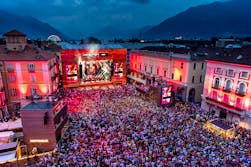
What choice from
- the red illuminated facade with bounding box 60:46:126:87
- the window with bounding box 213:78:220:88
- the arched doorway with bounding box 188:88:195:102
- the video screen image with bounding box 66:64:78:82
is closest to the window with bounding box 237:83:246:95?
the window with bounding box 213:78:220:88

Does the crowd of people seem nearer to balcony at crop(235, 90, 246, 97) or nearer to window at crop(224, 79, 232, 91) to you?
balcony at crop(235, 90, 246, 97)

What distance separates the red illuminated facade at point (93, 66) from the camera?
43125 millimetres

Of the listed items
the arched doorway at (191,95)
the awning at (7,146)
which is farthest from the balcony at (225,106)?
the awning at (7,146)

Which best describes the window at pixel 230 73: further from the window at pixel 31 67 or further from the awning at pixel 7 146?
the window at pixel 31 67

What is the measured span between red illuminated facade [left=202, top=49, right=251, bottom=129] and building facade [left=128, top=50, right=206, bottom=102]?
4.14 metres

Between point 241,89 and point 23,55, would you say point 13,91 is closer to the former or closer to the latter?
point 23,55

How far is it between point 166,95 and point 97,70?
66.4 ft

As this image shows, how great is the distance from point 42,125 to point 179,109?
21.7 m

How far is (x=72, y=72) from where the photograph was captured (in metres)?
43.6

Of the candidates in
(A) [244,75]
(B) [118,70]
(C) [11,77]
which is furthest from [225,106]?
(C) [11,77]

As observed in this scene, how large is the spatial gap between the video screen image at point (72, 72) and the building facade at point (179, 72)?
16.8m

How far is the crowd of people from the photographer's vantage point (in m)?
17.4

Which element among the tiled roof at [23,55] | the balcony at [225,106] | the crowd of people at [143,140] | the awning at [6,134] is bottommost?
the crowd of people at [143,140]

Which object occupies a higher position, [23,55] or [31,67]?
[23,55]
